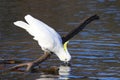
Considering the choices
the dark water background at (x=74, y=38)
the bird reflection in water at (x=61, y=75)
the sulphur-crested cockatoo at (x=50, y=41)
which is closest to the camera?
the bird reflection in water at (x=61, y=75)

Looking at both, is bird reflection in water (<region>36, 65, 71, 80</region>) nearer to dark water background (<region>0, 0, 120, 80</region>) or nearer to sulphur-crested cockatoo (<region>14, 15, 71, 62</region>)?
dark water background (<region>0, 0, 120, 80</region>)

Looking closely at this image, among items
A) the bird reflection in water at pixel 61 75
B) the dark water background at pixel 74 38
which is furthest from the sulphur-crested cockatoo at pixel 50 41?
the dark water background at pixel 74 38

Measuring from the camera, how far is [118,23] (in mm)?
22734

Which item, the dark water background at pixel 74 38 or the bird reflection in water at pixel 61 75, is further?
the dark water background at pixel 74 38

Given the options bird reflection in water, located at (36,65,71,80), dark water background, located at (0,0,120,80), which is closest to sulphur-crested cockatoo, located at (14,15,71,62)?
bird reflection in water, located at (36,65,71,80)

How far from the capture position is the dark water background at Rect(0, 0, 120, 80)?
15219 mm

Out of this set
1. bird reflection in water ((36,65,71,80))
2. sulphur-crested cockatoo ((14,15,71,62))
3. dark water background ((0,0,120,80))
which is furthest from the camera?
sulphur-crested cockatoo ((14,15,71,62))

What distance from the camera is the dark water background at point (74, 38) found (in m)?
15.2

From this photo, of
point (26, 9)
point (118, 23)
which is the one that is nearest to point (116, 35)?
point (118, 23)

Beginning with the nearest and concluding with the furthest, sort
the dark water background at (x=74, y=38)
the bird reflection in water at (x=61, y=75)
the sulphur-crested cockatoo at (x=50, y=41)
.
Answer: the bird reflection in water at (x=61, y=75), the dark water background at (x=74, y=38), the sulphur-crested cockatoo at (x=50, y=41)

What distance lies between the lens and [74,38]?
20031 mm

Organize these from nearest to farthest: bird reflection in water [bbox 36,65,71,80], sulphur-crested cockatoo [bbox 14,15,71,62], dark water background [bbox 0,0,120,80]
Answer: bird reflection in water [bbox 36,65,71,80] → dark water background [bbox 0,0,120,80] → sulphur-crested cockatoo [bbox 14,15,71,62]

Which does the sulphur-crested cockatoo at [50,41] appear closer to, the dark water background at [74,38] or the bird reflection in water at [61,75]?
the bird reflection in water at [61,75]

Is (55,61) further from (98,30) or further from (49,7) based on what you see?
(49,7)
